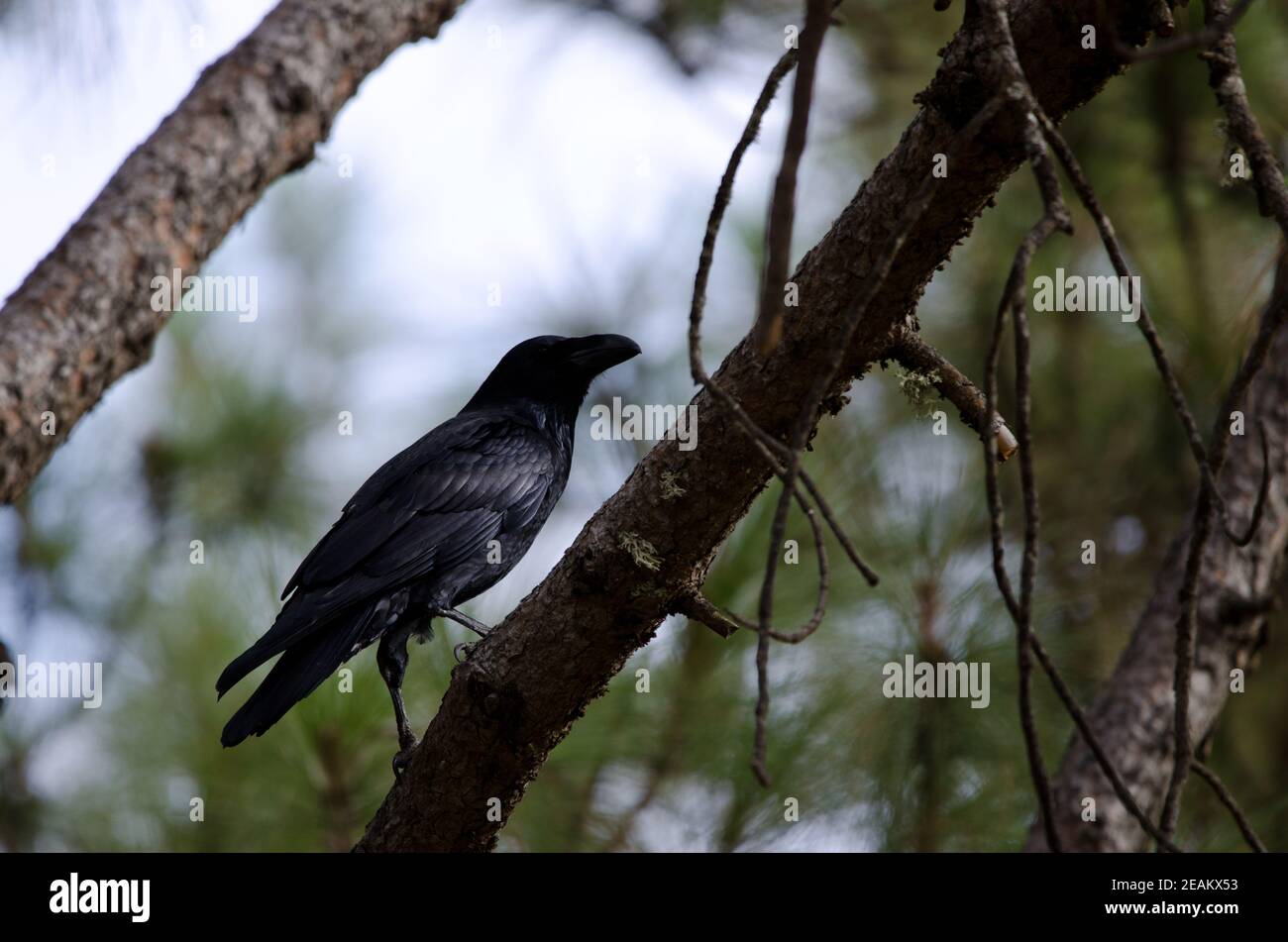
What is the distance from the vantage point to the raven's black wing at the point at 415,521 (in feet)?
13.3

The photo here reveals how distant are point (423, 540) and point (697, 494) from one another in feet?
5.71

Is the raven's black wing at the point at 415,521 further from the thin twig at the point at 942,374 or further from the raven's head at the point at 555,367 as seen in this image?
the thin twig at the point at 942,374

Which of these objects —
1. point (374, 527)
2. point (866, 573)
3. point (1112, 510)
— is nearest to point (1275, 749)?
point (1112, 510)

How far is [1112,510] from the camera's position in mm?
6801

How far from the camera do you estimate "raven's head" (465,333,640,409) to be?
5172 millimetres

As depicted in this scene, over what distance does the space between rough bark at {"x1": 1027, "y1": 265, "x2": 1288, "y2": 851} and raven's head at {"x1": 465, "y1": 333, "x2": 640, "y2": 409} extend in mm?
2320

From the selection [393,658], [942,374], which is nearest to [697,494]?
[942,374]

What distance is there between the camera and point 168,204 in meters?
2.96

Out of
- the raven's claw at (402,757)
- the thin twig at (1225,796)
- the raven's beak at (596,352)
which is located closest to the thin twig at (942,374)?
the thin twig at (1225,796)

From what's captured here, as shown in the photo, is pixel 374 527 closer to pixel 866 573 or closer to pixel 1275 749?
pixel 866 573

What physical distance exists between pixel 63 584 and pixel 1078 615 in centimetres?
542

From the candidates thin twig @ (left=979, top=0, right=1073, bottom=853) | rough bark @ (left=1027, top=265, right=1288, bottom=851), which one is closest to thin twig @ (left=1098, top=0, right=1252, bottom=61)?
thin twig @ (left=979, top=0, right=1073, bottom=853)

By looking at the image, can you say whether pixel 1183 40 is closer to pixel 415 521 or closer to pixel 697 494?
pixel 697 494

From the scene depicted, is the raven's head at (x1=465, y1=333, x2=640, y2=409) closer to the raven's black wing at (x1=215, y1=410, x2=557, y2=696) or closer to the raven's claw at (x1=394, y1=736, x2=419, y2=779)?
the raven's black wing at (x1=215, y1=410, x2=557, y2=696)
